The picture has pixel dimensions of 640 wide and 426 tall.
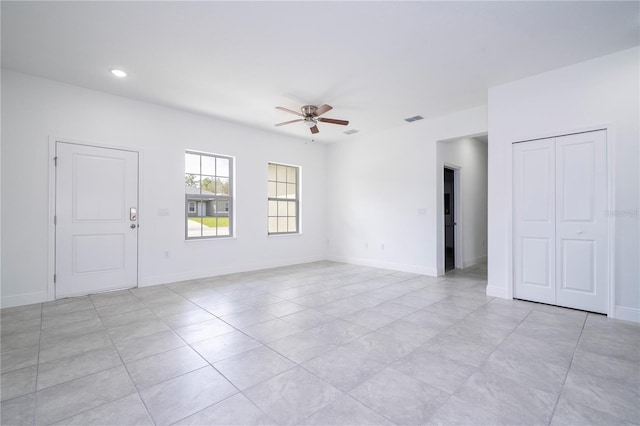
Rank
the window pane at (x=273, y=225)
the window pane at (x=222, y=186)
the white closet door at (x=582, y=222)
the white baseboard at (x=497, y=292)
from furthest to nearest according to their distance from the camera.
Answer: the window pane at (x=273, y=225)
the window pane at (x=222, y=186)
the white baseboard at (x=497, y=292)
the white closet door at (x=582, y=222)

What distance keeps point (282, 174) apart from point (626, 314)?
582cm

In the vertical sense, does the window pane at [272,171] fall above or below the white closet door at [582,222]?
above

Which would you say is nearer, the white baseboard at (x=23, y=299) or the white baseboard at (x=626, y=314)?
the white baseboard at (x=626, y=314)

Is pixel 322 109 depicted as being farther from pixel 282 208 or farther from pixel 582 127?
pixel 582 127

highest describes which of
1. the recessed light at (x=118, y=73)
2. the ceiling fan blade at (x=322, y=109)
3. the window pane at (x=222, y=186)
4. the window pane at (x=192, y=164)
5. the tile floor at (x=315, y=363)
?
the recessed light at (x=118, y=73)

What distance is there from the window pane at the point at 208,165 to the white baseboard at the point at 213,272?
71.0 inches

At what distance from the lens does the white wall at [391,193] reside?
17.6 feet

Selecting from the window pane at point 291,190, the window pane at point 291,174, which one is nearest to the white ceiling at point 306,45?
the window pane at point 291,174

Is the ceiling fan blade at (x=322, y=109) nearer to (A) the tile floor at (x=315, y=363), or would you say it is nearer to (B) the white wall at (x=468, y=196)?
(B) the white wall at (x=468, y=196)

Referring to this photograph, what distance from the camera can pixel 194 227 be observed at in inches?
209

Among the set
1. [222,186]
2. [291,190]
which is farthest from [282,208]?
[222,186]

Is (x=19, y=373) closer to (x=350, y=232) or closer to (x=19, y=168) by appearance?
(x=19, y=168)

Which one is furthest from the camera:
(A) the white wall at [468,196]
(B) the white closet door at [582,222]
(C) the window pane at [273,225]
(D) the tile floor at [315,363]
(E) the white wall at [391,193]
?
(C) the window pane at [273,225]

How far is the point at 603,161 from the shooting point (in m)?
3.33
